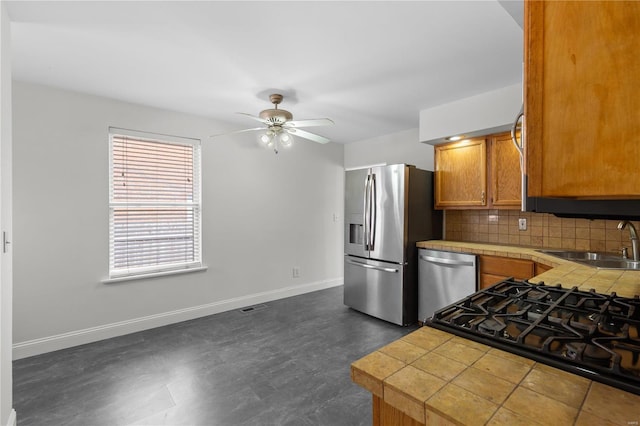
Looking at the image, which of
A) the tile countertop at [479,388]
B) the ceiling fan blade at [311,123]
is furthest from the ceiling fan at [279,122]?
the tile countertop at [479,388]

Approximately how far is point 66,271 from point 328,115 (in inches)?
123

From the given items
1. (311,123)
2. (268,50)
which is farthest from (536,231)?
(268,50)

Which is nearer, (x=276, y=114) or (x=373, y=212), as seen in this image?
(x=276, y=114)

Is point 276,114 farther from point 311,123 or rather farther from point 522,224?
point 522,224

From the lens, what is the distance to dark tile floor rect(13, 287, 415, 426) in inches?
74.2

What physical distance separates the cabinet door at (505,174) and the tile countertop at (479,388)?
2.61 meters

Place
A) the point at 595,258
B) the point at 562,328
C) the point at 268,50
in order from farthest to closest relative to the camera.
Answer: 1. the point at 595,258
2. the point at 268,50
3. the point at 562,328

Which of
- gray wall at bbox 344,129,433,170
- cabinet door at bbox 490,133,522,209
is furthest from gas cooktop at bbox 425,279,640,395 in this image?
gray wall at bbox 344,129,433,170

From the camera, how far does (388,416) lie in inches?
28.8

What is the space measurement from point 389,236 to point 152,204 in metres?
2.69

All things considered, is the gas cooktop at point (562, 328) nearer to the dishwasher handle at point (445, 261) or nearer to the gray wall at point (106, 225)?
the dishwasher handle at point (445, 261)

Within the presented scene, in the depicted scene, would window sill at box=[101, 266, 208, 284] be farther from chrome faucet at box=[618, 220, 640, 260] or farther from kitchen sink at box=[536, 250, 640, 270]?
chrome faucet at box=[618, 220, 640, 260]

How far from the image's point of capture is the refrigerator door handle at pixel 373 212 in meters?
3.58

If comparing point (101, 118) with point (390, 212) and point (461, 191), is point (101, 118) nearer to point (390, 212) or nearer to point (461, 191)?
point (390, 212)
